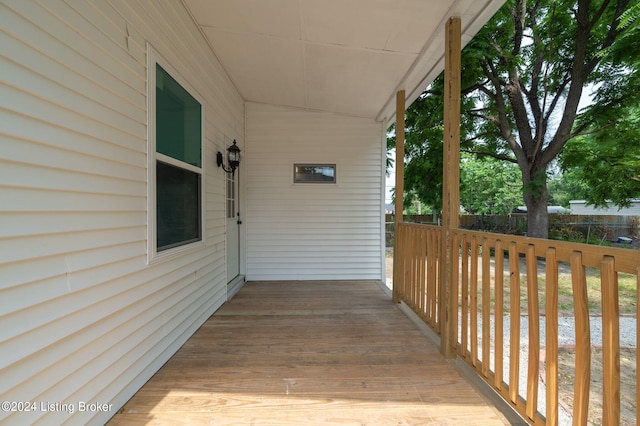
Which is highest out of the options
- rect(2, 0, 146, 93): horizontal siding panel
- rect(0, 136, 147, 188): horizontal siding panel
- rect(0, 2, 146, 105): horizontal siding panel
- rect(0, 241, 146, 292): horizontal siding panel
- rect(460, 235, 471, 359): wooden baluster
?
rect(2, 0, 146, 93): horizontal siding panel

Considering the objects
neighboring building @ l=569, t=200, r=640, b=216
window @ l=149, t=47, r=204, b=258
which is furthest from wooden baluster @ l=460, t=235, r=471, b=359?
neighboring building @ l=569, t=200, r=640, b=216

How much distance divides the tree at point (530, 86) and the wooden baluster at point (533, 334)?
174 inches

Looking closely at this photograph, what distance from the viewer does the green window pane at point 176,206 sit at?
212 cm

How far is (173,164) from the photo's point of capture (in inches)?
90.4

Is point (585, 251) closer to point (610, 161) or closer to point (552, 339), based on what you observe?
point (552, 339)

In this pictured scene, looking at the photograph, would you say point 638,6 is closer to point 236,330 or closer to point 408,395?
point 408,395

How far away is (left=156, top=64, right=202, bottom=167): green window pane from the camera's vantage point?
2.12 m

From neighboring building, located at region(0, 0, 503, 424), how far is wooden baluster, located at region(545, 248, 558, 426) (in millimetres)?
2017

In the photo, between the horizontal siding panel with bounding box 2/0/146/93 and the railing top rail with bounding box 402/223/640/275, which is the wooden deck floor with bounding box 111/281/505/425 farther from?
the horizontal siding panel with bounding box 2/0/146/93

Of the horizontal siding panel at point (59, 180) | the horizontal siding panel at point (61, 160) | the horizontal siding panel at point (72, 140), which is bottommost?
the horizontal siding panel at point (59, 180)

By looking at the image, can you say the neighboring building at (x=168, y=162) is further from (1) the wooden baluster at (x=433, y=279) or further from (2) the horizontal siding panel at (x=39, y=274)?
(1) the wooden baluster at (x=433, y=279)

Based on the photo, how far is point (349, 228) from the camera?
4.78 metres

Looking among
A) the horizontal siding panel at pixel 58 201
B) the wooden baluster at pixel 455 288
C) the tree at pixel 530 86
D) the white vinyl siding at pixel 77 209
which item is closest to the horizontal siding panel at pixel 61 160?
the white vinyl siding at pixel 77 209

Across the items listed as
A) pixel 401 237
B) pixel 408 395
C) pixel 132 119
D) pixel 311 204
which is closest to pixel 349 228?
pixel 311 204
